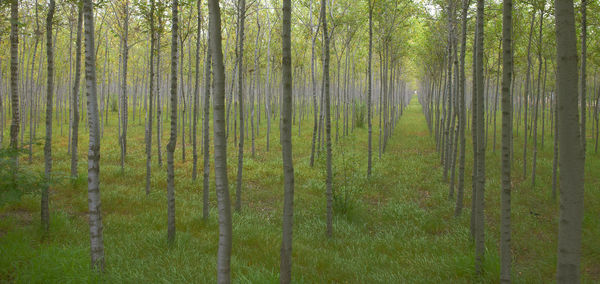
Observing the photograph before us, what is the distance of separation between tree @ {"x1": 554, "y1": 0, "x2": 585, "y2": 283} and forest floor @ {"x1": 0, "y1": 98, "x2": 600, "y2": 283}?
8.42ft

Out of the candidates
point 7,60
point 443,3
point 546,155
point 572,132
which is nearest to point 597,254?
point 572,132

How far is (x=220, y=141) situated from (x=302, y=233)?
12.9 ft

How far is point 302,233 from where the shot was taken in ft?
20.6

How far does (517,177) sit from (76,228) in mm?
12257

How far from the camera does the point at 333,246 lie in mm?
5777

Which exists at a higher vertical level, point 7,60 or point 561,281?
point 7,60

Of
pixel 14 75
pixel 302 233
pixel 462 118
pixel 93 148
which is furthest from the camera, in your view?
pixel 462 118

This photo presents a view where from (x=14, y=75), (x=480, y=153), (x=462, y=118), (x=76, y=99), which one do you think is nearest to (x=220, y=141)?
(x=480, y=153)

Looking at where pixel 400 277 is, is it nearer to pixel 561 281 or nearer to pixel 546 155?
pixel 561 281

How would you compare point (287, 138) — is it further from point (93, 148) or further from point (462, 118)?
point (462, 118)

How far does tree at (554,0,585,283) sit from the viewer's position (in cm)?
198

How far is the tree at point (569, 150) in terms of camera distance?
6.51 ft

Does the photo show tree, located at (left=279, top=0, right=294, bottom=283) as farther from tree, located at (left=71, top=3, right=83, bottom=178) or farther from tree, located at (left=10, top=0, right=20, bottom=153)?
tree, located at (left=71, top=3, right=83, bottom=178)

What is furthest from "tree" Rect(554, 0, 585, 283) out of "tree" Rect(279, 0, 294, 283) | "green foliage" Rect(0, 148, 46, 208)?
"green foliage" Rect(0, 148, 46, 208)
